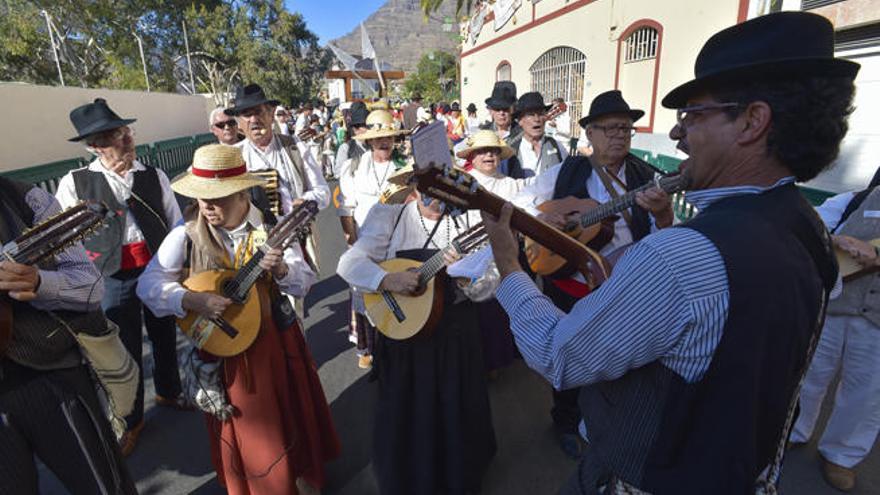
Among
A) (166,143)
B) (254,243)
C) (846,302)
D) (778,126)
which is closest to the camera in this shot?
(778,126)

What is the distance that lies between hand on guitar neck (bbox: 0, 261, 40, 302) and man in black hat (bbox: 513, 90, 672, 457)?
8.23 ft

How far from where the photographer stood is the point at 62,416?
1832 mm

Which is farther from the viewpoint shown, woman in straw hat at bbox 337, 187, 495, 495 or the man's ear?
woman in straw hat at bbox 337, 187, 495, 495

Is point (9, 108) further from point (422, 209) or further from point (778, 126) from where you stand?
point (778, 126)

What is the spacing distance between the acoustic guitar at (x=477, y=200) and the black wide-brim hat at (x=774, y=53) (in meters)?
0.66

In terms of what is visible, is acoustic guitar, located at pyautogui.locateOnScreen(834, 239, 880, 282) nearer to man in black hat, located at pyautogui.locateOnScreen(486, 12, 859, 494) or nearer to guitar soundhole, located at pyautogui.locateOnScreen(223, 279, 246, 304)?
man in black hat, located at pyautogui.locateOnScreen(486, 12, 859, 494)

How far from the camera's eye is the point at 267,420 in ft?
7.51

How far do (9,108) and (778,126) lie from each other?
12183 mm

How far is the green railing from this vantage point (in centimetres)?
566

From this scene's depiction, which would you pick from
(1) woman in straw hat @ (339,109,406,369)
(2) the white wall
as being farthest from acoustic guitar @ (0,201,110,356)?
(2) the white wall

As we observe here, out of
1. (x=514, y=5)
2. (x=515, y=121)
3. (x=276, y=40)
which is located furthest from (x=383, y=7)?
(x=515, y=121)

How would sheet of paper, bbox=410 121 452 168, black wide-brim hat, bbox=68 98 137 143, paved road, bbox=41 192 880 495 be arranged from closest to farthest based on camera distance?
sheet of paper, bbox=410 121 452 168 → paved road, bbox=41 192 880 495 → black wide-brim hat, bbox=68 98 137 143

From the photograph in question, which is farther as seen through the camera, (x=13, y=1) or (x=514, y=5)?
(x=13, y=1)

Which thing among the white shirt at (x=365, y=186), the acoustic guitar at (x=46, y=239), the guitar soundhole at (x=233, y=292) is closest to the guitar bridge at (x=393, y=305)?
the guitar soundhole at (x=233, y=292)
